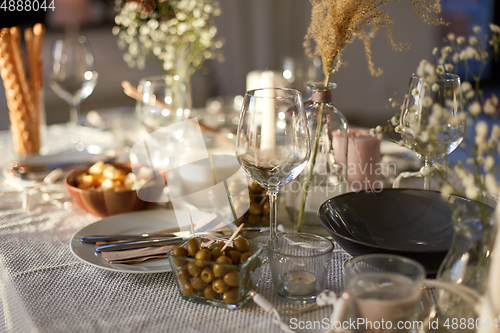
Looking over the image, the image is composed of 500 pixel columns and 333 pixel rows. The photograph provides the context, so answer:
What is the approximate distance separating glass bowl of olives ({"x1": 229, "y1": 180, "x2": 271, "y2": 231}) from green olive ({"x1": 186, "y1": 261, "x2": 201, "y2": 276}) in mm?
255

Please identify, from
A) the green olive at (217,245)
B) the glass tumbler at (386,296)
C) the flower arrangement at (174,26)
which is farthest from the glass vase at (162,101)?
the glass tumbler at (386,296)

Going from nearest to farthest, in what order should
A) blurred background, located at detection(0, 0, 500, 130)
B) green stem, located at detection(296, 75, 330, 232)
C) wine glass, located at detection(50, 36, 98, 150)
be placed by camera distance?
green stem, located at detection(296, 75, 330, 232) → wine glass, located at detection(50, 36, 98, 150) → blurred background, located at detection(0, 0, 500, 130)

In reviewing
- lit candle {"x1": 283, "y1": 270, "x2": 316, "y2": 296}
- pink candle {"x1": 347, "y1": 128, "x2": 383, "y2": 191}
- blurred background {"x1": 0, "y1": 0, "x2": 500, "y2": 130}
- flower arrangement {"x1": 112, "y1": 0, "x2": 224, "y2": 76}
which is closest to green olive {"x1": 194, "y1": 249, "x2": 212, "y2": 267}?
lit candle {"x1": 283, "y1": 270, "x2": 316, "y2": 296}

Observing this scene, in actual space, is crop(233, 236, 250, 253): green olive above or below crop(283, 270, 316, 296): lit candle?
above

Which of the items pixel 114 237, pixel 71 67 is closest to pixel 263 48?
Result: pixel 71 67

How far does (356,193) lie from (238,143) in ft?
0.82

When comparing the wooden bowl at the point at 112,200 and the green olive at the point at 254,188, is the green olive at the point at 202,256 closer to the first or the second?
the green olive at the point at 254,188

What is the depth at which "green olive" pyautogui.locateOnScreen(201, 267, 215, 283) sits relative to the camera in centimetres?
61

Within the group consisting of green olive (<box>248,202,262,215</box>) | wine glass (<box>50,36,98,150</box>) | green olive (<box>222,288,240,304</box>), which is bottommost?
green olive (<box>222,288,240,304</box>)

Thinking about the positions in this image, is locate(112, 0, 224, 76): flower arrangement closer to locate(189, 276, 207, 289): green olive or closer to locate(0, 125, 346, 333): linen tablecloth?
locate(0, 125, 346, 333): linen tablecloth

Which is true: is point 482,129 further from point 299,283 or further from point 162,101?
point 162,101

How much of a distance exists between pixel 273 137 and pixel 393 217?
279 millimetres

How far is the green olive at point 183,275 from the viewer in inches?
25.0

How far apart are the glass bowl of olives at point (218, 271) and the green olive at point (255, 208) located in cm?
23
